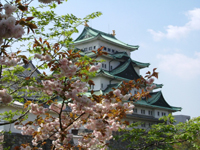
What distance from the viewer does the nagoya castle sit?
1208 inches

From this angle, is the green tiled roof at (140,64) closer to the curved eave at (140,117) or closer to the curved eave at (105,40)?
the curved eave at (105,40)

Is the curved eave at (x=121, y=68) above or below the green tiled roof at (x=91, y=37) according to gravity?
→ below

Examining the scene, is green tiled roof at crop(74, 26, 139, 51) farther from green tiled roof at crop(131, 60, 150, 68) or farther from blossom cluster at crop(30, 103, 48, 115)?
blossom cluster at crop(30, 103, 48, 115)

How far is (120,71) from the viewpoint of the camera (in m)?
31.9

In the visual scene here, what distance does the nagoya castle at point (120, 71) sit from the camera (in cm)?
3067

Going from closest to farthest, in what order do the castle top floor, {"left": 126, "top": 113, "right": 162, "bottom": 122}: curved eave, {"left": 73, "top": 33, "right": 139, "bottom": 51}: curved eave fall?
{"left": 126, "top": 113, "right": 162, "bottom": 122}: curved eave → {"left": 73, "top": 33, "right": 139, "bottom": 51}: curved eave → the castle top floor

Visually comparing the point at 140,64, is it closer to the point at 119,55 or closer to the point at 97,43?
the point at 119,55

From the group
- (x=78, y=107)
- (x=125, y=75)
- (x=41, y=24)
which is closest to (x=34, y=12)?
(x=41, y=24)

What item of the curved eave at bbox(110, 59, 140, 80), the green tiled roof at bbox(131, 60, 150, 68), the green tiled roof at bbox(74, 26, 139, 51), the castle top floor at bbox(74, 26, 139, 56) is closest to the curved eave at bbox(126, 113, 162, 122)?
the curved eave at bbox(110, 59, 140, 80)

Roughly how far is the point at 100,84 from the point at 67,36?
22855mm

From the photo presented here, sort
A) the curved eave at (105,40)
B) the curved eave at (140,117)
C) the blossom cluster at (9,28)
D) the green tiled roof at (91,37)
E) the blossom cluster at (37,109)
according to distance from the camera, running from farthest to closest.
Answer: the green tiled roof at (91,37) → the curved eave at (105,40) → the curved eave at (140,117) → the blossom cluster at (37,109) → the blossom cluster at (9,28)

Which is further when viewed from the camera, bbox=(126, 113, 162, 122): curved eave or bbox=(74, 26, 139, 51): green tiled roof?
bbox=(74, 26, 139, 51): green tiled roof

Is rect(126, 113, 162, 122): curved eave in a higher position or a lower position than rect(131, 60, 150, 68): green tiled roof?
lower

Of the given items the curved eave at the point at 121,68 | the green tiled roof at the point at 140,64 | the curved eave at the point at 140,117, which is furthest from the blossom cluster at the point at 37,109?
the green tiled roof at the point at 140,64
